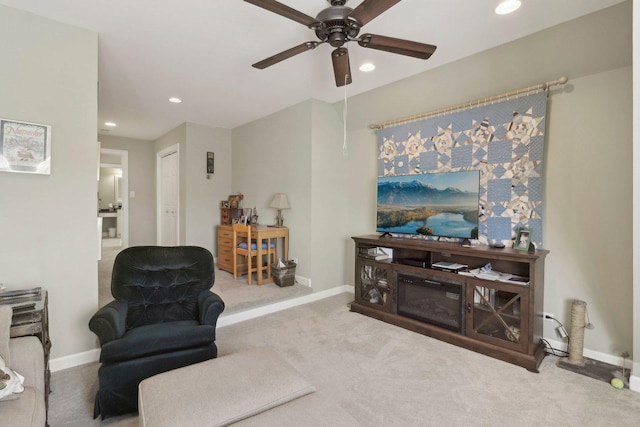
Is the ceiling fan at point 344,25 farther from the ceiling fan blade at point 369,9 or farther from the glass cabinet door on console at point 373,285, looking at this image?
the glass cabinet door on console at point 373,285

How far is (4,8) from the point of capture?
6.72ft

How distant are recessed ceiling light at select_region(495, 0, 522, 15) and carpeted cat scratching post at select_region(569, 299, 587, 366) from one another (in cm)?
222

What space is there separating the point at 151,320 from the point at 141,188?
5.22 metres

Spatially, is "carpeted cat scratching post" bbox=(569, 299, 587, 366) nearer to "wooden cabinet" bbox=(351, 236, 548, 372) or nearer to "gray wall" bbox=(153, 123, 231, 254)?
"wooden cabinet" bbox=(351, 236, 548, 372)

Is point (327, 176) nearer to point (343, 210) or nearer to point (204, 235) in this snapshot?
point (343, 210)

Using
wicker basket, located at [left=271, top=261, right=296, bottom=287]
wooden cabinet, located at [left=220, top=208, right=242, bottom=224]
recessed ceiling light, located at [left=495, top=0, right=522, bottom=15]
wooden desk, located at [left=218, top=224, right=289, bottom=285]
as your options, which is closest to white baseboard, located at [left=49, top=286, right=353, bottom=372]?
wicker basket, located at [left=271, top=261, right=296, bottom=287]

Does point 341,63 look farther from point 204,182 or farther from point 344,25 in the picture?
point 204,182

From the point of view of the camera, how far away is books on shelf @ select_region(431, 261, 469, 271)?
2.71 metres

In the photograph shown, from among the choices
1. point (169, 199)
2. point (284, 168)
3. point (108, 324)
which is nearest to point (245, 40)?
point (284, 168)

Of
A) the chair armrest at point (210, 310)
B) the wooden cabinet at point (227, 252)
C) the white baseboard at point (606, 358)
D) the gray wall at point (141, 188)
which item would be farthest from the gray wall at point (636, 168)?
the gray wall at point (141, 188)

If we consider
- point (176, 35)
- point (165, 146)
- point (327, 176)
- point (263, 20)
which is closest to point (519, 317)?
point (327, 176)

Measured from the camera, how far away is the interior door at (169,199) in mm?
5566

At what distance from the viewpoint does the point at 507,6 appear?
2.07m

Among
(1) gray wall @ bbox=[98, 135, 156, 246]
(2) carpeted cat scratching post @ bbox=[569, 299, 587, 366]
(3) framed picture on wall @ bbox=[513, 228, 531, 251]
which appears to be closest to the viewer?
(2) carpeted cat scratching post @ bbox=[569, 299, 587, 366]
